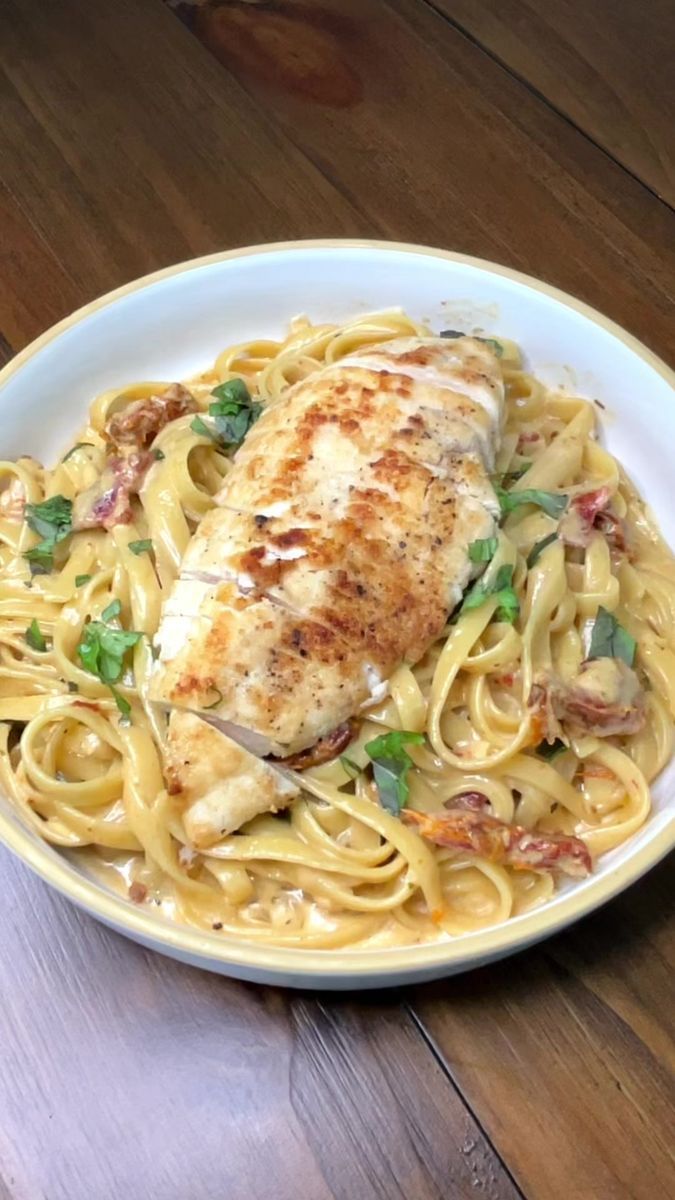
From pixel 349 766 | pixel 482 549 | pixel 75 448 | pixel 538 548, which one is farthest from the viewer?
pixel 75 448

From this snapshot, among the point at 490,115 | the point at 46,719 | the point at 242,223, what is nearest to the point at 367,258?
the point at 242,223

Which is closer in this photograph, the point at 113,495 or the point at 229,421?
the point at 113,495

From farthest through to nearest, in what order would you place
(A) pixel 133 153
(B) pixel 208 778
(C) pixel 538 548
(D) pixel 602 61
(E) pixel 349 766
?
(D) pixel 602 61 < (A) pixel 133 153 < (C) pixel 538 548 < (E) pixel 349 766 < (B) pixel 208 778

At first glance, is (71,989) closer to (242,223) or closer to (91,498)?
(91,498)

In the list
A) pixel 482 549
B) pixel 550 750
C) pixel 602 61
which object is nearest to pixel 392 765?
pixel 550 750

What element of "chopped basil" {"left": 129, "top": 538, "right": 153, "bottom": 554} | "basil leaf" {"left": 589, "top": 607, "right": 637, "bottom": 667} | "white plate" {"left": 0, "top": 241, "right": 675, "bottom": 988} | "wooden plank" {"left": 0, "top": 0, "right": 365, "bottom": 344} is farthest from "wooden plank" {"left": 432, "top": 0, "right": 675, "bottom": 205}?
"chopped basil" {"left": 129, "top": 538, "right": 153, "bottom": 554}

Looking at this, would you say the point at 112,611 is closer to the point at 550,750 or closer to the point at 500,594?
the point at 500,594

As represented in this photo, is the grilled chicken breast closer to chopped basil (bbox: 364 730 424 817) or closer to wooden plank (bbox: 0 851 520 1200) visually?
chopped basil (bbox: 364 730 424 817)

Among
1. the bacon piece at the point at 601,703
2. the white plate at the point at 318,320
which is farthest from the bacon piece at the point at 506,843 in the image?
the white plate at the point at 318,320
